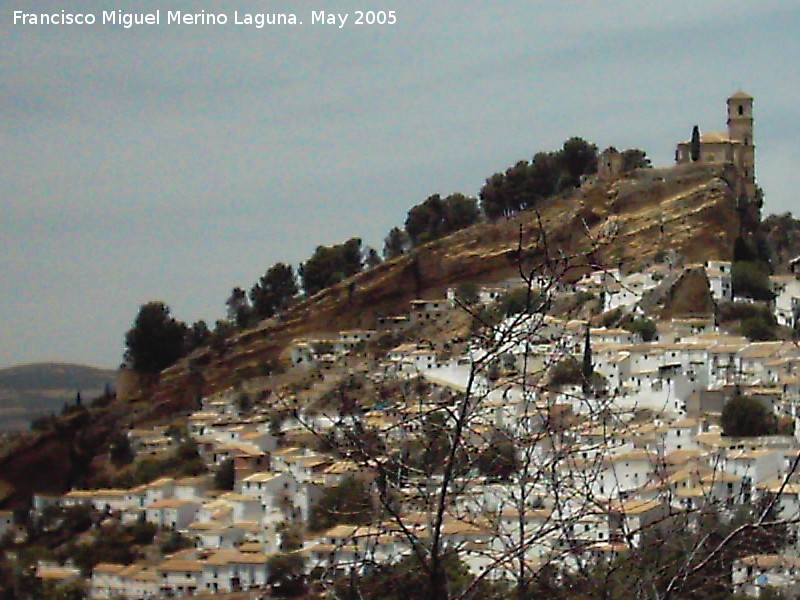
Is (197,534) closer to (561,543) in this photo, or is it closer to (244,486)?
(244,486)

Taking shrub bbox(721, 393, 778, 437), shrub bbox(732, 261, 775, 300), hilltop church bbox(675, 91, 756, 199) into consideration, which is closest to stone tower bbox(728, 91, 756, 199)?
hilltop church bbox(675, 91, 756, 199)

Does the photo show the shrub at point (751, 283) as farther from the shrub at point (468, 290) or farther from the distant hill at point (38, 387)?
the distant hill at point (38, 387)

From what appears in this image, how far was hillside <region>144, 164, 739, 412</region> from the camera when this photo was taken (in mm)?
45469

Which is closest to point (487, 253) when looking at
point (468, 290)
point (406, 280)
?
point (406, 280)

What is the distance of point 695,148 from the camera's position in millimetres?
47781

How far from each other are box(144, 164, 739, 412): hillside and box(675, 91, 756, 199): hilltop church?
0.78 metres

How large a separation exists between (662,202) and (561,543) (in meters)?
40.9

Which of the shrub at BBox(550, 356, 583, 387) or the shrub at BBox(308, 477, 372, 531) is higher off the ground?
the shrub at BBox(550, 356, 583, 387)

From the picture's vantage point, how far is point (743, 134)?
158 ft

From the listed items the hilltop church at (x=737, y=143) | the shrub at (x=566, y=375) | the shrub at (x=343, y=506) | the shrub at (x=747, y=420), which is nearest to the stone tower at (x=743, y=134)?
the hilltop church at (x=737, y=143)

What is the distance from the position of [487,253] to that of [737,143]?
8228 mm

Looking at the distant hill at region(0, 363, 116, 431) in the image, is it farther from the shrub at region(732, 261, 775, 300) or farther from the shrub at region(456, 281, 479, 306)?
the shrub at region(732, 261, 775, 300)

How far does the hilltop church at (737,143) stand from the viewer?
47562 millimetres

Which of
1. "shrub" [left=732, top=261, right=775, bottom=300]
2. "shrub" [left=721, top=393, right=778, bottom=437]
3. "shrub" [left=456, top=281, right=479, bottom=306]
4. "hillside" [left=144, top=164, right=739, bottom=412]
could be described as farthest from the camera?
"hillside" [left=144, top=164, right=739, bottom=412]
